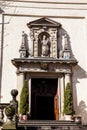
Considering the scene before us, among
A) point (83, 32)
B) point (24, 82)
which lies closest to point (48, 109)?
point (24, 82)

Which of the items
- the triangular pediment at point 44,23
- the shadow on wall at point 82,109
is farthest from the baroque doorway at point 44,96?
the triangular pediment at point 44,23

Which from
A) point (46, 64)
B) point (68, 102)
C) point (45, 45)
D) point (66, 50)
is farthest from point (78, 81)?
point (45, 45)

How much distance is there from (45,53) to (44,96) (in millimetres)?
2451

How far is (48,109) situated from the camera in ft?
65.6

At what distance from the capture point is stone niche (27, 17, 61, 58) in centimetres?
1975

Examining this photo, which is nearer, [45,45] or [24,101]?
[24,101]

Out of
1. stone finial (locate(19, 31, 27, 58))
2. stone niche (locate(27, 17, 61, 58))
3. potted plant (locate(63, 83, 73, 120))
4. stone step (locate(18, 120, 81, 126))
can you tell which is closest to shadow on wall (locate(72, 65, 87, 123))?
potted plant (locate(63, 83, 73, 120))

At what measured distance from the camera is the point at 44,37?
793 inches

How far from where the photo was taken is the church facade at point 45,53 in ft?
63.2

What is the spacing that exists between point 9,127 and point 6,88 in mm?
6332

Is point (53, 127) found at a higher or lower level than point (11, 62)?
lower

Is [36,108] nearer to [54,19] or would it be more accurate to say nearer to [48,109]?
[48,109]

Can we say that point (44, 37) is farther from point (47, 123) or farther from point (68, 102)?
point (47, 123)

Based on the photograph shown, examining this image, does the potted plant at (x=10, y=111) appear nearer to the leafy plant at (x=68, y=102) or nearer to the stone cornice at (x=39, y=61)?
A: the leafy plant at (x=68, y=102)
